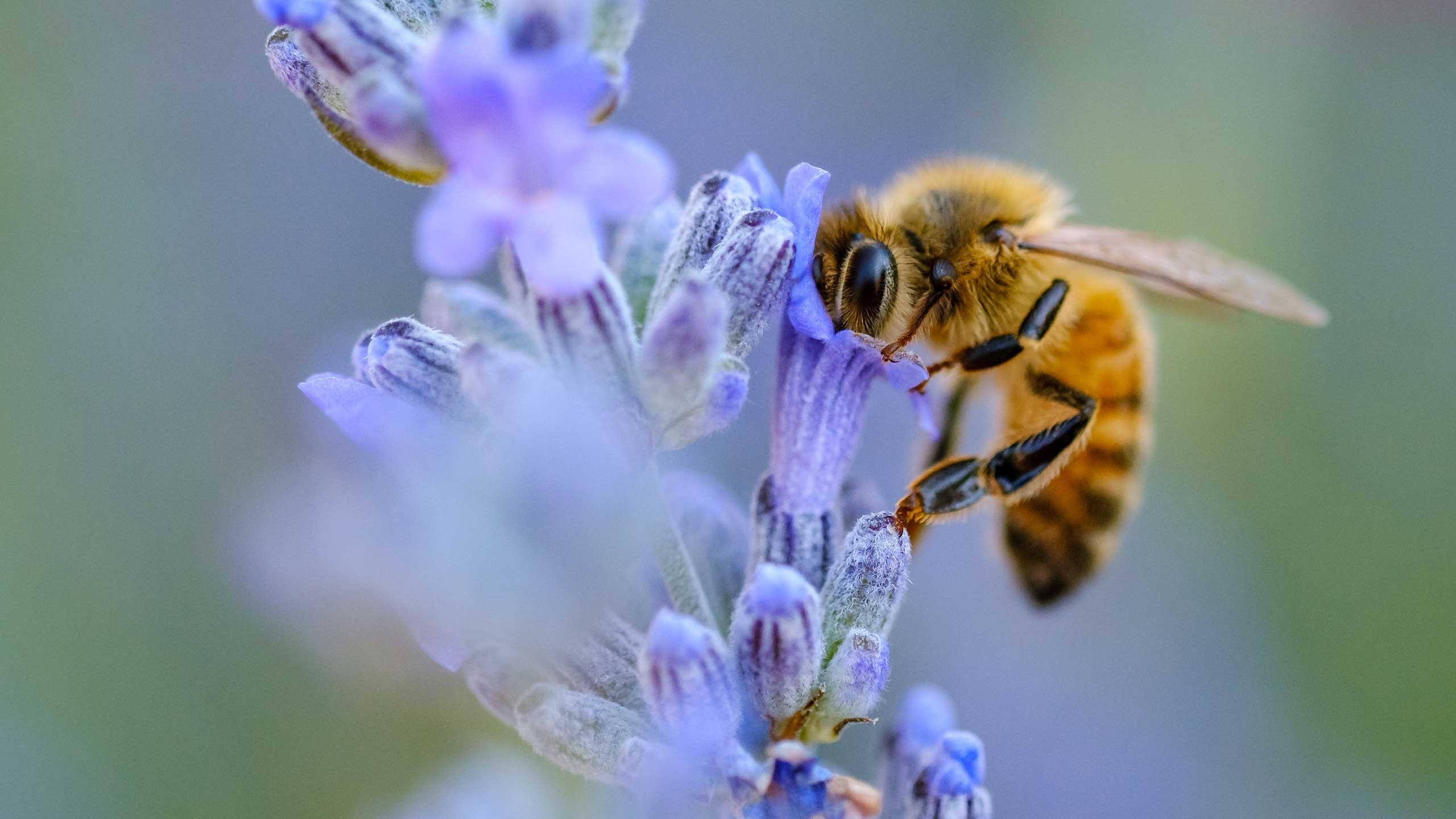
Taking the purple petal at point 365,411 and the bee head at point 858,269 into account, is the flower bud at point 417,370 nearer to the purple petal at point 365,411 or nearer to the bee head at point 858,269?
the purple petal at point 365,411

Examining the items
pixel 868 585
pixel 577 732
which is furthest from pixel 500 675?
pixel 868 585

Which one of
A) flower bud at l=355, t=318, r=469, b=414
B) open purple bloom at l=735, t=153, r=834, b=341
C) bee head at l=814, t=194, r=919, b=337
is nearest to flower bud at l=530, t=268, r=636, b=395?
flower bud at l=355, t=318, r=469, b=414

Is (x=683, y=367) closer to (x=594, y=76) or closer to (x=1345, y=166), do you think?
(x=594, y=76)

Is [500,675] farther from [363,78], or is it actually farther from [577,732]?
[363,78]

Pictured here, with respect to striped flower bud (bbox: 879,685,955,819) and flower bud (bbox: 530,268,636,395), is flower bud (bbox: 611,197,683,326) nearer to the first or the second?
flower bud (bbox: 530,268,636,395)

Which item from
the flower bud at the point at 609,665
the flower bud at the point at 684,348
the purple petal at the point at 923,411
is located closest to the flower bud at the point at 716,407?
the flower bud at the point at 684,348

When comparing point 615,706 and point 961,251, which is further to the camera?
point 961,251

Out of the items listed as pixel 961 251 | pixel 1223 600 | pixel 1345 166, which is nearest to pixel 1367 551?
pixel 1223 600

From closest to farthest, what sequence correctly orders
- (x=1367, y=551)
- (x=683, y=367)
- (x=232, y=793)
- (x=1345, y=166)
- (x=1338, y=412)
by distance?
(x=683, y=367) → (x=232, y=793) → (x=1367, y=551) → (x=1338, y=412) → (x=1345, y=166)
